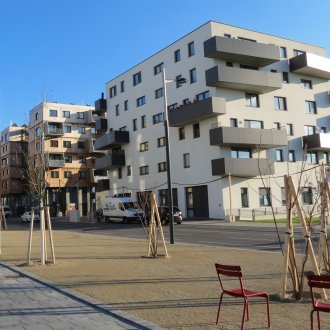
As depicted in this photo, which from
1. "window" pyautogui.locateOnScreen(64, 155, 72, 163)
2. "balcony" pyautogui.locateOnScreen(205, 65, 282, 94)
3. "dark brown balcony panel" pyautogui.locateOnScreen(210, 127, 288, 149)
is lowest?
"dark brown balcony panel" pyautogui.locateOnScreen(210, 127, 288, 149)

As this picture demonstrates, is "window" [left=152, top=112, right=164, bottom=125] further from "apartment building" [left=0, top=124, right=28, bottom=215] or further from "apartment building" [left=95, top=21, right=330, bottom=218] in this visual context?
"apartment building" [left=0, top=124, right=28, bottom=215]

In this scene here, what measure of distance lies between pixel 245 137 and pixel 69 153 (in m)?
48.8

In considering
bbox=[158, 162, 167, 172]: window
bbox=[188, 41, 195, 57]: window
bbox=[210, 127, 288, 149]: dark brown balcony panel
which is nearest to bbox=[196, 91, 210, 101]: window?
bbox=[210, 127, 288, 149]: dark brown balcony panel

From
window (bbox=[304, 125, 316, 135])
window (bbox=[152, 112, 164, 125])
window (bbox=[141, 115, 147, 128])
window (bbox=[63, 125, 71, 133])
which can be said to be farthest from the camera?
window (bbox=[63, 125, 71, 133])

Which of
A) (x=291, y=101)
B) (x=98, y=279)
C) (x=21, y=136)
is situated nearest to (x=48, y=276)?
(x=98, y=279)

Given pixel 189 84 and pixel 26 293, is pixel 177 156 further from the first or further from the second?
pixel 26 293

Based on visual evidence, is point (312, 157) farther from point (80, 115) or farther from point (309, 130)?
point (80, 115)

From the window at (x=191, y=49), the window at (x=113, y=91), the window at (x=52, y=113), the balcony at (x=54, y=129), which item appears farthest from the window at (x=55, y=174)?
the window at (x=191, y=49)

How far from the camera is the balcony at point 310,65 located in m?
47.3

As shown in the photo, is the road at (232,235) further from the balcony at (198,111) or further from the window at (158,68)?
the window at (158,68)

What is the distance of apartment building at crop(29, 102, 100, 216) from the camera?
80.3m

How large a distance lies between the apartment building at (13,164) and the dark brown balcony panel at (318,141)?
59.4 meters

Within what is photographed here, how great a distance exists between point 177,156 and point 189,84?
23.3 ft

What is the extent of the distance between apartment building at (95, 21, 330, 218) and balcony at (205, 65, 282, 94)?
89 millimetres
